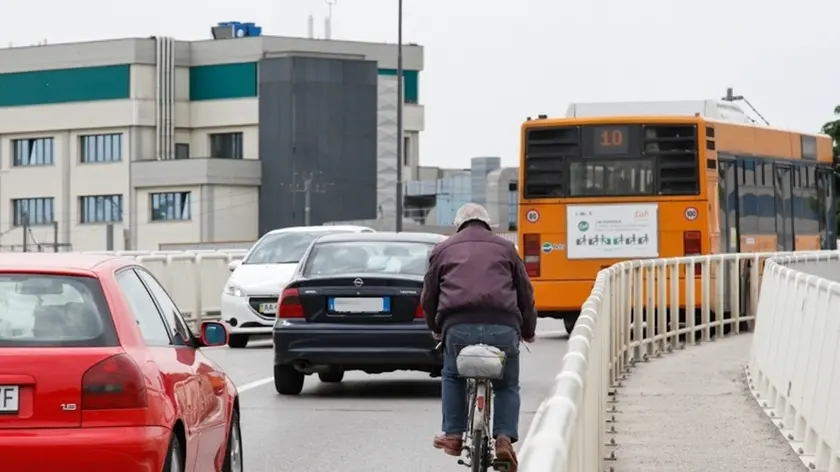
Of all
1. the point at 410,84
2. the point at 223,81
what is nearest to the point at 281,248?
the point at 223,81

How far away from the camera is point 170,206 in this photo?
110m

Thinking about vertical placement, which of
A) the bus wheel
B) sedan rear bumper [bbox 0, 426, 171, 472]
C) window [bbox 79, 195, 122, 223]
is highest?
window [bbox 79, 195, 122, 223]

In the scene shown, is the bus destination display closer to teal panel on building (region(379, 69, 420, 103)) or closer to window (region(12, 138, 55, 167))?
window (region(12, 138, 55, 167))

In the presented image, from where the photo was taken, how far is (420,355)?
1664 cm

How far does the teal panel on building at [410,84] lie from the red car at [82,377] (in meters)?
113

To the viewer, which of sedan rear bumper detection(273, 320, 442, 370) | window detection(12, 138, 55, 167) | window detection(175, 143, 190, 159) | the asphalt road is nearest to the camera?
the asphalt road

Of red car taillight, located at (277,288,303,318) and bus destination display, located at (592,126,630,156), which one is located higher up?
bus destination display, located at (592,126,630,156)

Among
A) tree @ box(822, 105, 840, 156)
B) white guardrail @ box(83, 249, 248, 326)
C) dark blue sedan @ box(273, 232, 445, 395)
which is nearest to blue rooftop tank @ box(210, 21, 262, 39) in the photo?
tree @ box(822, 105, 840, 156)

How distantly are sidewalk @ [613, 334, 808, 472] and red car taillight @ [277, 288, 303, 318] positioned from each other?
2.88 m

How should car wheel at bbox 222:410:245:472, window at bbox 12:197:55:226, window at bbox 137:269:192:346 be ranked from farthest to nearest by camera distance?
window at bbox 12:197:55:226, car wheel at bbox 222:410:245:472, window at bbox 137:269:192:346

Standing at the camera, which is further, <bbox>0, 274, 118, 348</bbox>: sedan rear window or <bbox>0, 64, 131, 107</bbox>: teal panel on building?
<bbox>0, 64, 131, 107</bbox>: teal panel on building

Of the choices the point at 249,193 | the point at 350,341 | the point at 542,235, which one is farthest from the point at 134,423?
the point at 249,193

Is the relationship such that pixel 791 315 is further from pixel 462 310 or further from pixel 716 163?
pixel 716 163

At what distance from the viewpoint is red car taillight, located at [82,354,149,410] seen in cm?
769
